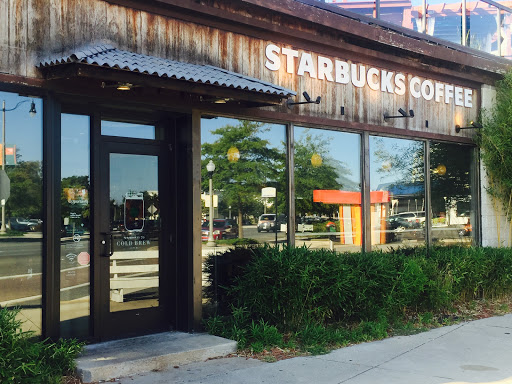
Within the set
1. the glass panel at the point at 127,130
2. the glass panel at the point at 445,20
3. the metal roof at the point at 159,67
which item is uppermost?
the glass panel at the point at 445,20

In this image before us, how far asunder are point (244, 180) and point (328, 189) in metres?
1.69

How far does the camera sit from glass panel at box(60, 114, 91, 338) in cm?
642

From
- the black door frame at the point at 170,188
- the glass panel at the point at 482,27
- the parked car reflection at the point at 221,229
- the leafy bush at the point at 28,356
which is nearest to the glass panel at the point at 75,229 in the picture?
the black door frame at the point at 170,188

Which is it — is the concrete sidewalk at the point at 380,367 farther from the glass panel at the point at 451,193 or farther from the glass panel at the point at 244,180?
the glass panel at the point at 451,193

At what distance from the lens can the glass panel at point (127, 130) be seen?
691 cm

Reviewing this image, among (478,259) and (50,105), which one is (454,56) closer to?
(478,259)

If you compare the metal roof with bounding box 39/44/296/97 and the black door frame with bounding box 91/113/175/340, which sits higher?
the metal roof with bounding box 39/44/296/97

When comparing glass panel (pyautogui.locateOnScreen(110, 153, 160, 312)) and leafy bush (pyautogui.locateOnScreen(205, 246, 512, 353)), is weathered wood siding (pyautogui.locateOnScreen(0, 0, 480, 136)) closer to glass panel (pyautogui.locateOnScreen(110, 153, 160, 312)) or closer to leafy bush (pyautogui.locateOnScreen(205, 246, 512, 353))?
glass panel (pyautogui.locateOnScreen(110, 153, 160, 312))

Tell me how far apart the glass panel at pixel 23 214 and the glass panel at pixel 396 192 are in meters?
5.54

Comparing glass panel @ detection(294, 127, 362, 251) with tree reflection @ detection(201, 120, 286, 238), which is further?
glass panel @ detection(294, 127, 362, 251)

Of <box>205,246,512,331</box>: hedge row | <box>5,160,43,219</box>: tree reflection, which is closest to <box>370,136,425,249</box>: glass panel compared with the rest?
<box>205,246,512,331</box>: hedge row

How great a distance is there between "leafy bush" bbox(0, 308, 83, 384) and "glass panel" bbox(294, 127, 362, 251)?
3.86 metres

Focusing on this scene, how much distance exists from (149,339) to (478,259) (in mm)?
5593

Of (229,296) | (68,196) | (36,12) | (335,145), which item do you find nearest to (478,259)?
(335,145)
